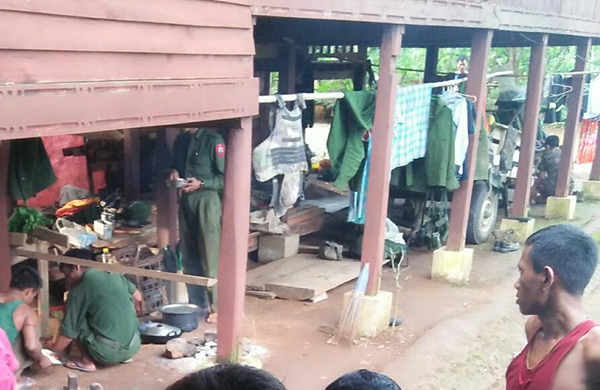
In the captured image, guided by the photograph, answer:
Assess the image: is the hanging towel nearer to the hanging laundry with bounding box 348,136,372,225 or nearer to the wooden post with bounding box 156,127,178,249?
the hanging laundry with bounding box 348,136,372,225

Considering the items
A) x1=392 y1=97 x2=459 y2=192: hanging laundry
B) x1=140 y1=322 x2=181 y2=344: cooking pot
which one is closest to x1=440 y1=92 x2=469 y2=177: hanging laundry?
x1=392 y1=97 x2=459 y2=192: hanging laundry

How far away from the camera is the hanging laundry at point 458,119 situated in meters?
7.38

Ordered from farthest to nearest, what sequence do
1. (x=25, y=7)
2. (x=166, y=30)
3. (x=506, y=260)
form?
1. (x=506, y=260)
2. (x=166, y=30)
3. (x=25, y=7)

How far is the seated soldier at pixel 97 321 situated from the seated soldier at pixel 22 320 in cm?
30

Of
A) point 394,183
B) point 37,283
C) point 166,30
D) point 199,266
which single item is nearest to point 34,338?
Result: point 37,283

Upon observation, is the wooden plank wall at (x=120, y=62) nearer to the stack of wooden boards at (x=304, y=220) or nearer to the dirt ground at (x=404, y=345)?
the dirt ground at (x=404, y=345)

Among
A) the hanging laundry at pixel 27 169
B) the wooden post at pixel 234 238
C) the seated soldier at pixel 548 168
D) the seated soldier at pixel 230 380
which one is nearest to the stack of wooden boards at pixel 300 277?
the wooden post at pixel 234 238

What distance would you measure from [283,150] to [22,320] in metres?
2.42

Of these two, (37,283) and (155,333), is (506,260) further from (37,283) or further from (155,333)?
(37,283)

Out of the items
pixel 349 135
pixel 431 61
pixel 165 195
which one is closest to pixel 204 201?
pixel 165 195

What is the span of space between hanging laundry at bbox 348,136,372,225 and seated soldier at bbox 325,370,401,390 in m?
4.78

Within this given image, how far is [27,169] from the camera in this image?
580cm

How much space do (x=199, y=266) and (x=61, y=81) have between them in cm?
374

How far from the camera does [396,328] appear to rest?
21.6 ft
